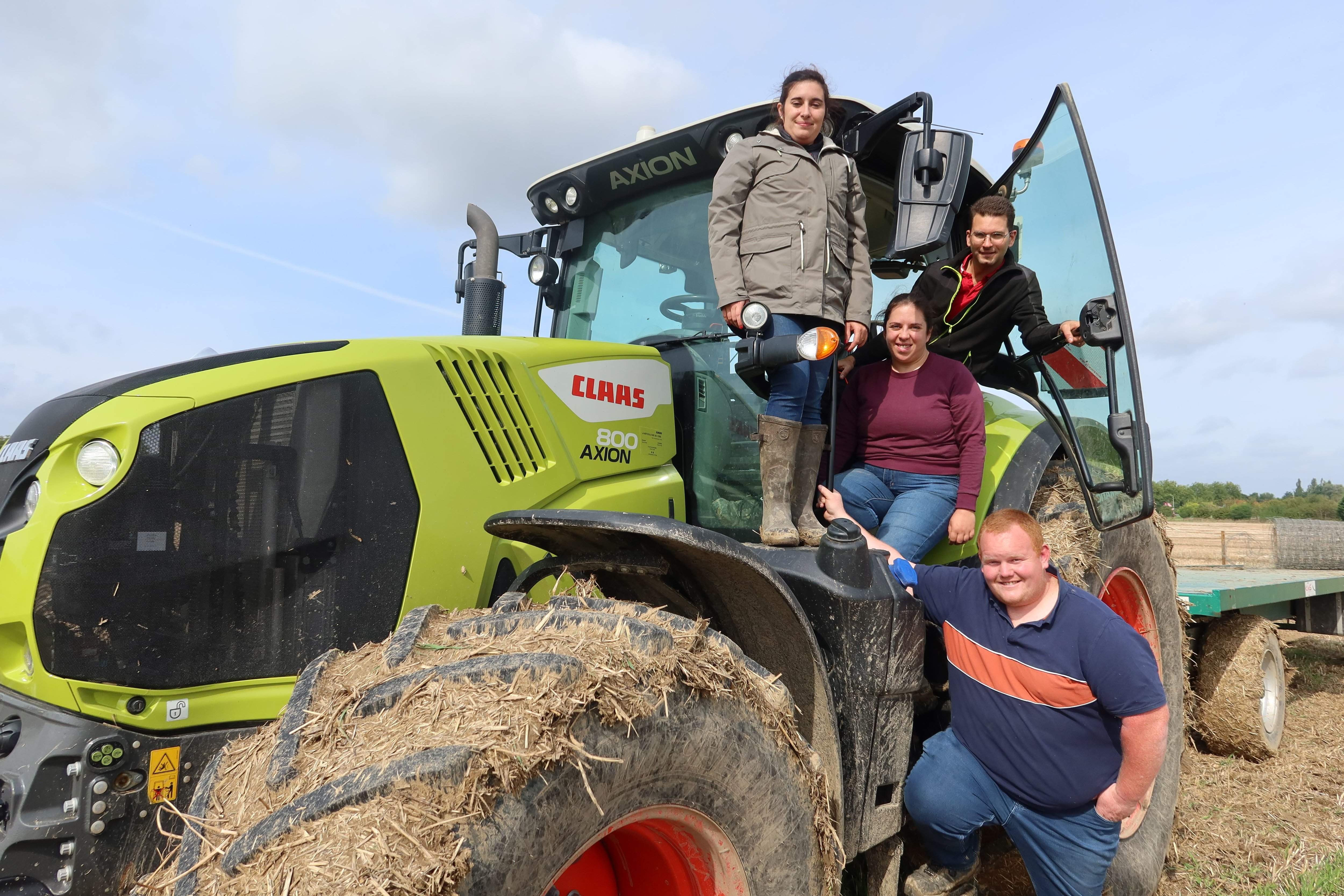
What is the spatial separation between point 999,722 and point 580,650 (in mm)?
1766

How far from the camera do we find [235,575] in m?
2.13

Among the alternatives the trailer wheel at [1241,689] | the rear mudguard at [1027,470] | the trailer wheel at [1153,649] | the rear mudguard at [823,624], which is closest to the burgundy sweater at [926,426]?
the rear mudguard at [1027,470]

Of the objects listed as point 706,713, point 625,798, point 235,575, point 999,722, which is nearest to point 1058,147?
point 999,722

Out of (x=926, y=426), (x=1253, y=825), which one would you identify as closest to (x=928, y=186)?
(x=926, y=426)

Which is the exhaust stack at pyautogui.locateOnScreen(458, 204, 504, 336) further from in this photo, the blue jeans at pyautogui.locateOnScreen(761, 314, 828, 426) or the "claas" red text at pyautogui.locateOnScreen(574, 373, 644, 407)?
the blue jeans at pyautogui.locateOnScreen(761, 314, 828, 426)

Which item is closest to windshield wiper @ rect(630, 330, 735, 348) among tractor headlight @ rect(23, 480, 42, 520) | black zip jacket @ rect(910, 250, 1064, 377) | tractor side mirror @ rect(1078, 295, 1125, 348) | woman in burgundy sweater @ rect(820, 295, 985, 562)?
woman in burgundy sweater @ rect(820, 295, 985, 562)

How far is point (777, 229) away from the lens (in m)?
3.05

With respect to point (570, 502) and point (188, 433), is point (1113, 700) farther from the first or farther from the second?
point (188, 433)

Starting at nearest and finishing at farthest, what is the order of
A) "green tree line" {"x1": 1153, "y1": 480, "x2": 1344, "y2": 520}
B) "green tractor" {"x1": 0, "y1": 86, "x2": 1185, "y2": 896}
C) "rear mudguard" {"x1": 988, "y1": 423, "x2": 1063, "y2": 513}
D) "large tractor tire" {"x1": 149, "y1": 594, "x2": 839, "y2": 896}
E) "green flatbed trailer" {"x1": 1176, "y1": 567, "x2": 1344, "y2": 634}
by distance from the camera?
"large tractor tire" {"x1": 149, "y1": 594, "x2": 839, "y2": 896}
"green tractor" {"x1": 0, "y1": 86, "x2": 1185, "y2": 896}
"rear mudguard" {"x1": 988, "y1": 423, "x2": 1063, "y2": 513}
"green flatbed trailer" {"x1": 1176, "y1": 567, "x2": 1344, "y2": 634}
"green tree line" {"x1": 1153, "y1": 480, "x2": 1344, "y2": 520}

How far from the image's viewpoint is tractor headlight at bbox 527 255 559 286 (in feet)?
13.2

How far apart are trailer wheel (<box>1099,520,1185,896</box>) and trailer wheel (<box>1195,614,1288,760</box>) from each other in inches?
76.6

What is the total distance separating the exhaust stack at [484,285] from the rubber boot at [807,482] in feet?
4.73

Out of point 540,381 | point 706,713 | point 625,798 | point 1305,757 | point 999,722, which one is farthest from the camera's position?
point 1305,757

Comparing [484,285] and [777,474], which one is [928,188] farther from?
[484,285]
